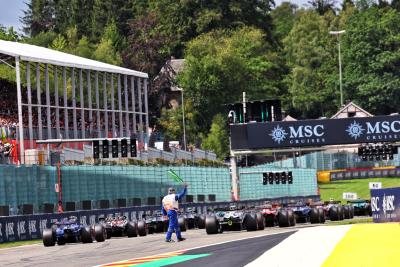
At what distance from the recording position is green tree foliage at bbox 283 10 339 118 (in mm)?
155750

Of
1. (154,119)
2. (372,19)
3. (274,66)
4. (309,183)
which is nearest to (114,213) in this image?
(309,183)

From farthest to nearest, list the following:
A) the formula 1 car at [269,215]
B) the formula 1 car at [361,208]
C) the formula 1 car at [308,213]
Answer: the formula 1 car at [361,208], the formula 1 car at [308,213], the formula 1 car at [269,215]

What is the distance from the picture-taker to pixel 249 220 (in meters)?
44.2

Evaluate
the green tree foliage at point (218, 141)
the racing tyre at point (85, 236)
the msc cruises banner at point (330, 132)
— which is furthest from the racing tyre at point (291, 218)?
the green tree foliage at point (218, 141)

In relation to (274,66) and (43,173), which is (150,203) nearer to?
(43,173)

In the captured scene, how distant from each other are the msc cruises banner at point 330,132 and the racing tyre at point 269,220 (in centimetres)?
2278

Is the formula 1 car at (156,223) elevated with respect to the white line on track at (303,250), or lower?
elevated

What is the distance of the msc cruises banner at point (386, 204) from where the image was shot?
4675cm

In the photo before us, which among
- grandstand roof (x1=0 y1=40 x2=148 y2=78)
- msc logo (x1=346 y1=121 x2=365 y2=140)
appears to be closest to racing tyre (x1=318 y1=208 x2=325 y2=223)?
msc logo (x1=346 y1=121 x2=365 y2=140)

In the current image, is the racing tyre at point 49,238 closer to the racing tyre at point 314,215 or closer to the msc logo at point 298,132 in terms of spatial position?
the racing tyre at point 314,215

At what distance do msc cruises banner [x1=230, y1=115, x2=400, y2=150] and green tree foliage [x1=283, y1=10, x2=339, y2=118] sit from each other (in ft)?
262

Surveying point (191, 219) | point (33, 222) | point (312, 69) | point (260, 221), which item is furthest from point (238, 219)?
point (312, 69)

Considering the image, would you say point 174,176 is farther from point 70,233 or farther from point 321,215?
point 70,233

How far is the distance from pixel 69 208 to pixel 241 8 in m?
104
